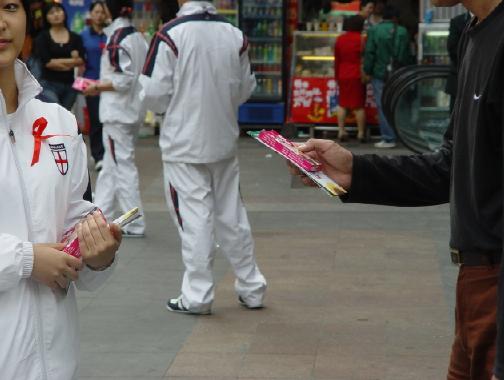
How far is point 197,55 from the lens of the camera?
739cm

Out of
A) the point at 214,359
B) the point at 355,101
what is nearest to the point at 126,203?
the point at 214,359

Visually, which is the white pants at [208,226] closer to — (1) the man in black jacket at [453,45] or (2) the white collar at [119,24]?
(2) the white collar at [119,24]

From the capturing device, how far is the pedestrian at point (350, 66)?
15617mm

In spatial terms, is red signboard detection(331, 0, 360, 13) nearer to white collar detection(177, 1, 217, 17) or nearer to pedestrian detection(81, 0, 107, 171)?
pedestrian detection(81, 0, 107, 171)

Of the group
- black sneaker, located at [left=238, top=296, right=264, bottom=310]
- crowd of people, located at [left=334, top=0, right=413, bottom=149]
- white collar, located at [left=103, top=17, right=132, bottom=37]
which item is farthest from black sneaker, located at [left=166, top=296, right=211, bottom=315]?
crowd of people, located at [left=334, top=0, right=413, bottom=149]

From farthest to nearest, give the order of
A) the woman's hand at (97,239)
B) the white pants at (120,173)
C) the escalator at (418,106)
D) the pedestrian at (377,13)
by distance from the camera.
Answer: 1. the pedestrian at (377,13)
2. the escalator at (418,106)
3. the white pants at (120,173)
4. the woman's hand at (97,239)

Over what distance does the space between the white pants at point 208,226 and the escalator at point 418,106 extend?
5.10 m

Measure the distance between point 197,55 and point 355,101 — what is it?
8.48 metres

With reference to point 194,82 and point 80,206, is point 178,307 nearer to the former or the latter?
point 194,82

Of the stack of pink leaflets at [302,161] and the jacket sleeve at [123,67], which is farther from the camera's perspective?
the jacket sleeve at [123,67]

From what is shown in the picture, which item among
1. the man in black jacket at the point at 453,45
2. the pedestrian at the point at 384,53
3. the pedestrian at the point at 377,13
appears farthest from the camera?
the pedestrian at the point at 377,13

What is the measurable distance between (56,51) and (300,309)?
21.4 ft

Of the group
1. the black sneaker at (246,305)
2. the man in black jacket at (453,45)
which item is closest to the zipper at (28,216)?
the black sneaker at (246,305)

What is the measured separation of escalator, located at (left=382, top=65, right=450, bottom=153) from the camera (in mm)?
12344
